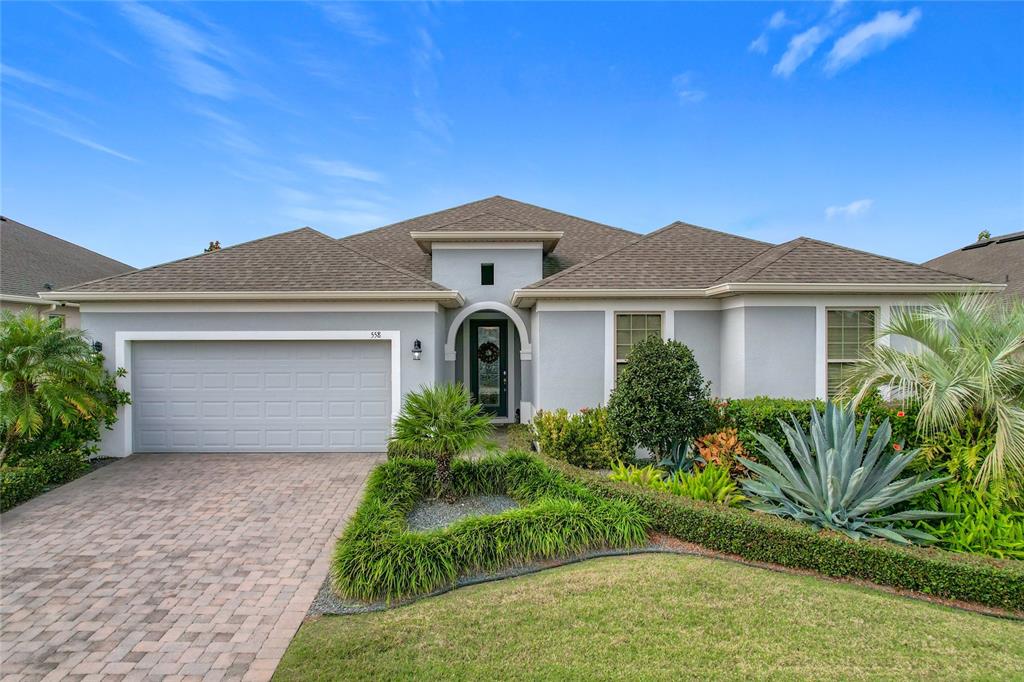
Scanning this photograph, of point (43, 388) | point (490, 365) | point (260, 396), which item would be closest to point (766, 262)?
point (490, 365)

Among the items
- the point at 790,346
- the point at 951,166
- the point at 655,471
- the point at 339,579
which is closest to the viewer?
the point at 339,579

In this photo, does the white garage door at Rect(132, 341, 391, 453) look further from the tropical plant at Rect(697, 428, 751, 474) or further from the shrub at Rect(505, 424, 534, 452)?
the tropical plant at Rect(697, 428, 751, 474)

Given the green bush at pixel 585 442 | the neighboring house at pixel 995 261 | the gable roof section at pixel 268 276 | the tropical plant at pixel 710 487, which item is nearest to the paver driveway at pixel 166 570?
the green bush at pixel 585 442

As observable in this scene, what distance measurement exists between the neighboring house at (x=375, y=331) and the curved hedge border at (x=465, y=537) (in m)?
3.75

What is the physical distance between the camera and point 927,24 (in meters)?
10.8

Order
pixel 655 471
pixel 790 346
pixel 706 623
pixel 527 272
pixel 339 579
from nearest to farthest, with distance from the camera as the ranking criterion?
1. pixel 706 623
2. pixel 339 579
3. pixel 655 471
4. pixel 790 346
5. pixel 527 272

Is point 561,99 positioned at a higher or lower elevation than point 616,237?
higher

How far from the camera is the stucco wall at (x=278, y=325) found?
965cm

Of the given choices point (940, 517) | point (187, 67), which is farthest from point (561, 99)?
point (940, 517)

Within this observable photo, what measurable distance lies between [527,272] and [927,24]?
10.9 metres

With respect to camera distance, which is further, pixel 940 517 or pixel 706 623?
pixel 940 517

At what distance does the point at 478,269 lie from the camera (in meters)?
12.2

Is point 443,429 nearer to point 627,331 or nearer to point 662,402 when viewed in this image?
point 662,402

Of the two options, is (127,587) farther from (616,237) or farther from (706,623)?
(616,237)
